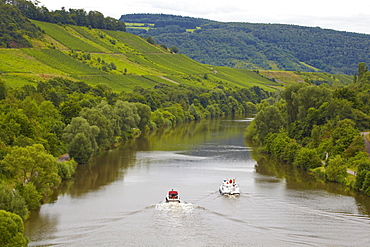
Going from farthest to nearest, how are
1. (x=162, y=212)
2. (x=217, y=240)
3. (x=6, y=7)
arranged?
1. (x=6, y=7)
2. (x=162, y=212)
3. (x=217, y=240)

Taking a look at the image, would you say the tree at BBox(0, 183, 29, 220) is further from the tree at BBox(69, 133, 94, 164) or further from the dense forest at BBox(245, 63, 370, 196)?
the dense forest at BBox(245, 63, 370, 196)

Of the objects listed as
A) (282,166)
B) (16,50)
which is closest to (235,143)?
(282,166)

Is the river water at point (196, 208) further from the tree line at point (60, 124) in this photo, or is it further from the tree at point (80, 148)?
the tree line at point (60, 124)

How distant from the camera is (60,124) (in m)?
85.3

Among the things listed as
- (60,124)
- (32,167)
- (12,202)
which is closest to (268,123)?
(60,124)

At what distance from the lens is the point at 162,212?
5312 cm

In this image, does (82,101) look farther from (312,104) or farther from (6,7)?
(6,7)

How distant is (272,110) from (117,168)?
33.8 meters

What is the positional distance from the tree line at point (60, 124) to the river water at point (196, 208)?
2.52m

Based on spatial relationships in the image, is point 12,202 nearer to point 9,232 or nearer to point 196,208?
point 9,232

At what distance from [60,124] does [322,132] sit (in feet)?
132

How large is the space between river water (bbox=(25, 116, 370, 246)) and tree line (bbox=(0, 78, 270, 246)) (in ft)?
8.28

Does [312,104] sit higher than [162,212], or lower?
higher

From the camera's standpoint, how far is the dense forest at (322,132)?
2734 inches
